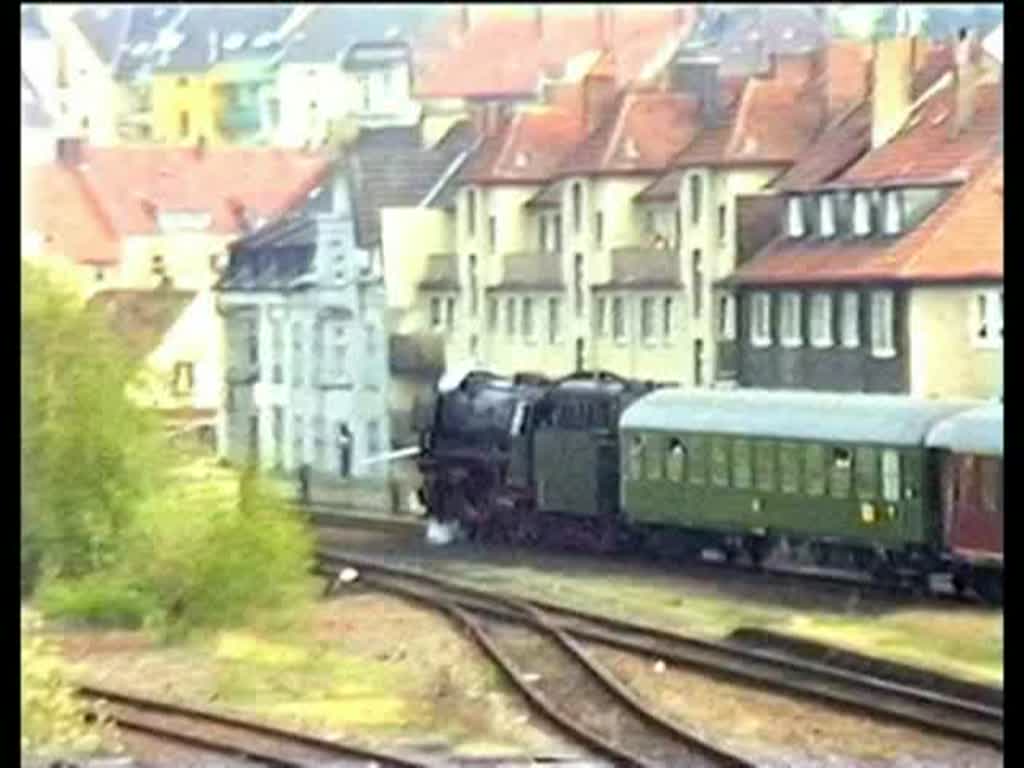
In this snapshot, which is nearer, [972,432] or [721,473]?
[972,432]

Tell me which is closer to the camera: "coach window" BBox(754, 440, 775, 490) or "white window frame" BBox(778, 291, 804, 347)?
"white window frame" BBox(778, 291, 804, 347)

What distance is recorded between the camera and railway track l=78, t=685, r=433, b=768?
3.89 meters

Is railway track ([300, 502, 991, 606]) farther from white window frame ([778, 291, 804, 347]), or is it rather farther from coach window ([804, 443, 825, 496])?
white window frame ([778, 291, 804, 347])

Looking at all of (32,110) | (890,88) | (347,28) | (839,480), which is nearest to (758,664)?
(839,480)

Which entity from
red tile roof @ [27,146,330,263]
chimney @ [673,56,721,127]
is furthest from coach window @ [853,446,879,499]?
red tile roof @ [27,146,330,263]

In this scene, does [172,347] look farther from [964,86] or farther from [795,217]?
[964,86]

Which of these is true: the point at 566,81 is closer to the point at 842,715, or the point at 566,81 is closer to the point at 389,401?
the point at 389,401

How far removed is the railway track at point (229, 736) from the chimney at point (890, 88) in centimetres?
108

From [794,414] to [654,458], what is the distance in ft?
0.77

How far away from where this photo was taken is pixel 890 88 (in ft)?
13.2

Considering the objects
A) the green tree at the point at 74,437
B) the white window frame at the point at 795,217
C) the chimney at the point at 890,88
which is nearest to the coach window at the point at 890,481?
the white window frame at the point at 795,217

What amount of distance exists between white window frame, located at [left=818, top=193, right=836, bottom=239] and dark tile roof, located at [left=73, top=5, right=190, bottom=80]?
0.97 m

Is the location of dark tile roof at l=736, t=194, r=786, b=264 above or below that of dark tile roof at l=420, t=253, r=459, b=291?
above

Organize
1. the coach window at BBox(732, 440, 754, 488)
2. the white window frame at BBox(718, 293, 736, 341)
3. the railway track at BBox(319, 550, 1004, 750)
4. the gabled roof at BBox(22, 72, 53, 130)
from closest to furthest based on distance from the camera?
the railway track at BBox(319, 550, 1004, 750) < the gabled roof at BBox(22, 72, 53, 130) < the white window frame at BBox(718, 293, 736, 341) < the coach window at BBox(732, 440, 754, 488)
